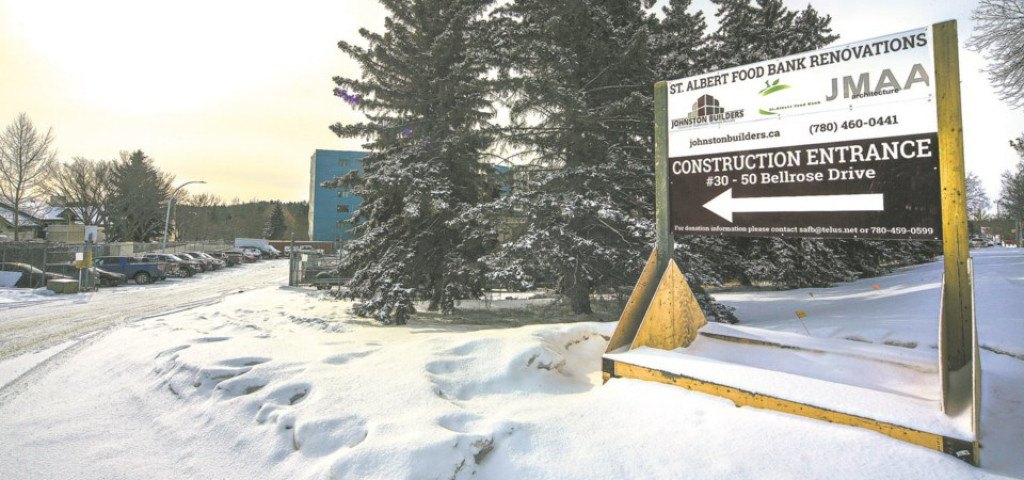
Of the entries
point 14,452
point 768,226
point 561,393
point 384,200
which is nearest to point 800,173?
point 768,226

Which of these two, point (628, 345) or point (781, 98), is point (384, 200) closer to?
point (628, 345)

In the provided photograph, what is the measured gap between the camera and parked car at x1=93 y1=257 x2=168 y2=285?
2495 centimetres

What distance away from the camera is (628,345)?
4449mm

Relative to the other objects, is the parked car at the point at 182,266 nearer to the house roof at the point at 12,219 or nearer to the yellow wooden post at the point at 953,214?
the house roof at the point at 12,219

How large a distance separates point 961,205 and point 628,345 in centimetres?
263

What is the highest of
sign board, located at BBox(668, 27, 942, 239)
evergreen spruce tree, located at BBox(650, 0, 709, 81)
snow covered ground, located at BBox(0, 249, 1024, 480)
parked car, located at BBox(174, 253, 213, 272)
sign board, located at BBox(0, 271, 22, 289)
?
evergreen spruce tree, located at BBox(650, 0, 709, 81)

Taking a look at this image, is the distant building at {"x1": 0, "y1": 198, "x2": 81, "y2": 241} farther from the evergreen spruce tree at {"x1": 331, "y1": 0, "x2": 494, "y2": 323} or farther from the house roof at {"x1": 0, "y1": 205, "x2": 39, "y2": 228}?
the evergreen spruce tree at {"x1": 331, "y1": 0, "x2": 494, "y2": 323}

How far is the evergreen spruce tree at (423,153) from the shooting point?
36.9 feet

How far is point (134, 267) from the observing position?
83.5 ft

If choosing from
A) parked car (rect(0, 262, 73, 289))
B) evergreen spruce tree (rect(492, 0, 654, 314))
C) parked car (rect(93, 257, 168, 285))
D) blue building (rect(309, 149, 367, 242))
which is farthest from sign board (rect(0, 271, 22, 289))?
blue building (rect(309, 149, 367, 242))

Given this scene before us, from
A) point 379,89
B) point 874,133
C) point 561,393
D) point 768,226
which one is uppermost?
point 379,89

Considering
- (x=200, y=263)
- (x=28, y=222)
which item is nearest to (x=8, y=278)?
(x=200, y=263)

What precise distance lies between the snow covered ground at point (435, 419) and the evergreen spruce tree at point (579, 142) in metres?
4.39

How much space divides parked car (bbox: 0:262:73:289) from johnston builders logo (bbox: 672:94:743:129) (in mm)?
27014
